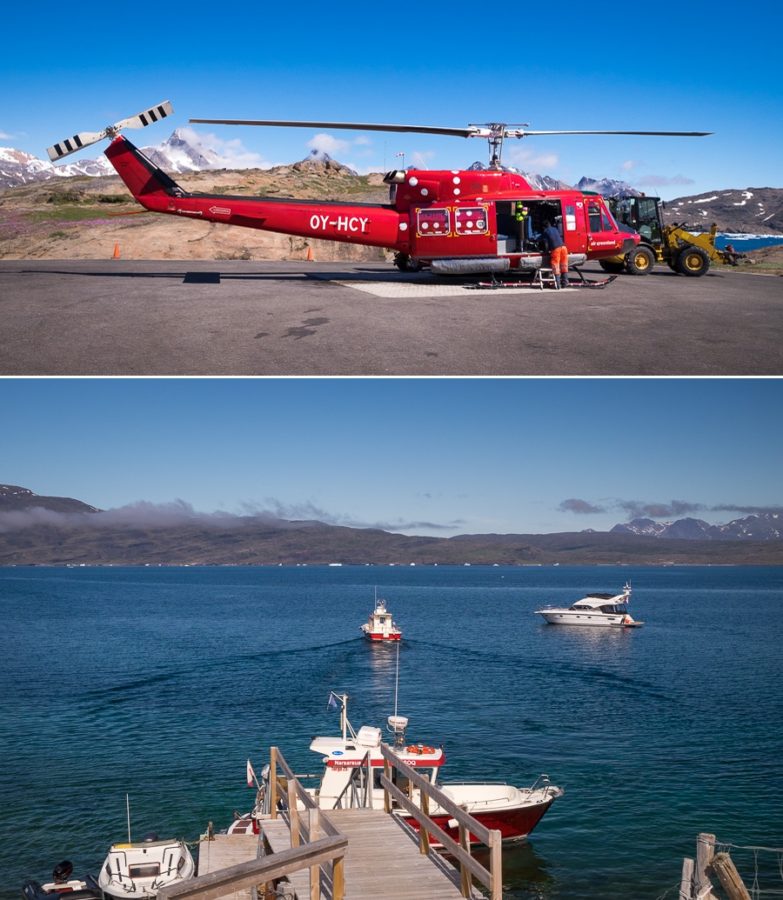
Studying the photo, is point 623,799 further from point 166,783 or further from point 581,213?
point 581,213

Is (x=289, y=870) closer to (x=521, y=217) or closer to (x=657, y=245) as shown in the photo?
(x=521, y=217)

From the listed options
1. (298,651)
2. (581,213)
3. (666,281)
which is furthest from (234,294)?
(298,651)

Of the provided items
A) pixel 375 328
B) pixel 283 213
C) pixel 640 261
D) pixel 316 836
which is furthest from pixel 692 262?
pixel 316 836

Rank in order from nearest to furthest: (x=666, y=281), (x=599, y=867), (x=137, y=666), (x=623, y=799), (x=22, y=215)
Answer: (x=599, y=867)
(x=666, y=281)
(x=623, y=799)
(x=22, y=215)
(x=137, y=666)

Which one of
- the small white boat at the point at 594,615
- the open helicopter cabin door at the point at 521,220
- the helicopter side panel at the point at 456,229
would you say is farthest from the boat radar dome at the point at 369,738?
the small white boat at the point at 594,615

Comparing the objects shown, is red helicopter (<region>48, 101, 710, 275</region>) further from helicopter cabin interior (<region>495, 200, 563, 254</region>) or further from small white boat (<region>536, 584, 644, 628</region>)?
small white boat (<region>536, 584, 644, 628</region>)

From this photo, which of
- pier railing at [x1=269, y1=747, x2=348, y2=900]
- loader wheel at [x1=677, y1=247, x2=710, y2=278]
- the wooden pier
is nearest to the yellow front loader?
loader wheel at [x1=677, y1=247, x2=710, y2=278]
